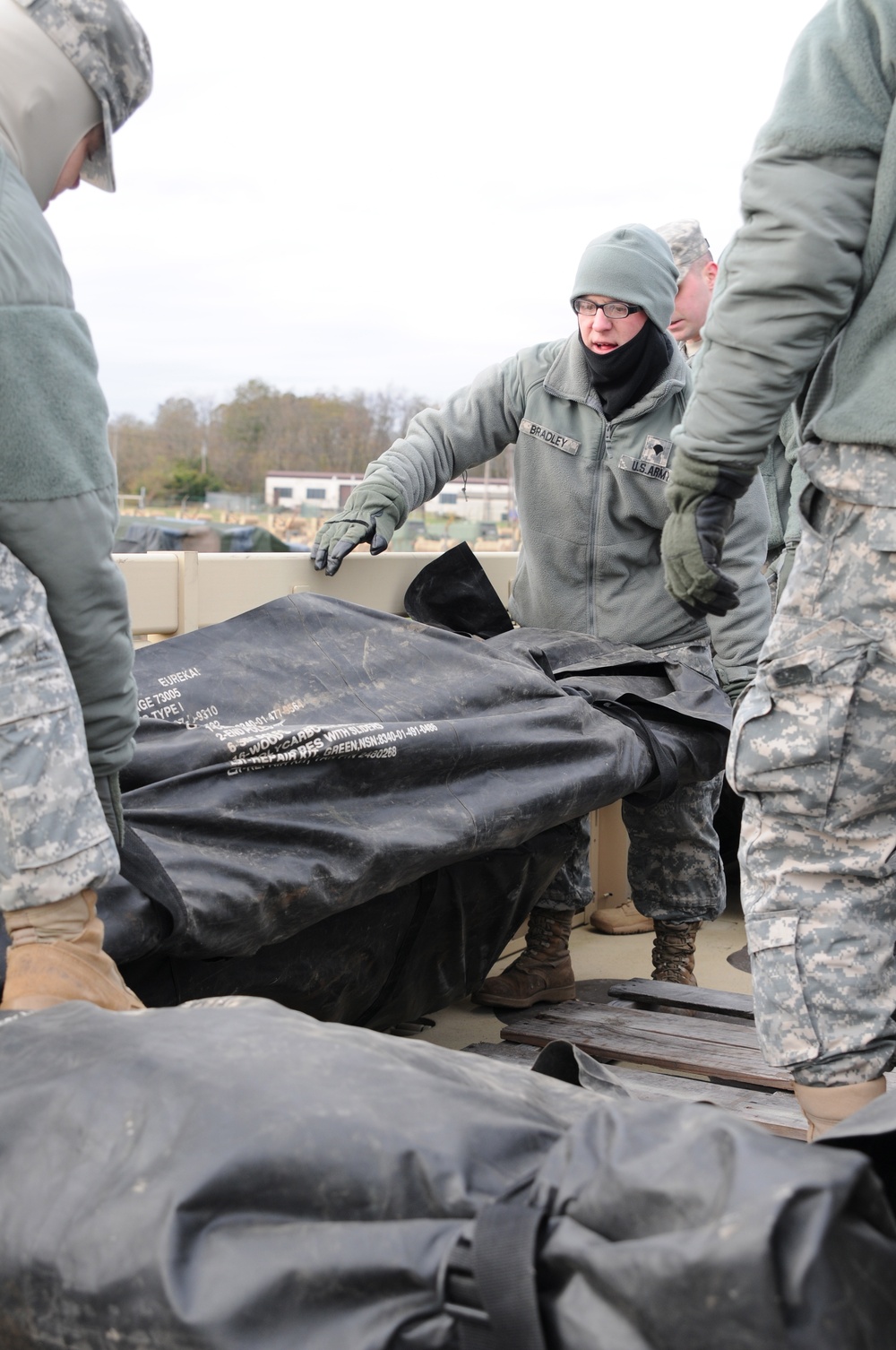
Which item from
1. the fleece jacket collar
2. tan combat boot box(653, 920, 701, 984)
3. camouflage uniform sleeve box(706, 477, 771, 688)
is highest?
the fleece jacket collar

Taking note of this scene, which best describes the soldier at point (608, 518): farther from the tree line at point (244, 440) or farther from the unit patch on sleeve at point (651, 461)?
the tree line at point (244, 440)

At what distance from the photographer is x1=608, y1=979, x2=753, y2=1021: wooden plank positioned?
11.1 feet

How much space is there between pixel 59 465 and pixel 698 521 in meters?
1.01

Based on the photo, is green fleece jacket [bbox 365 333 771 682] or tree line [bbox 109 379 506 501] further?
tree line [bbox 109 379 506 501]

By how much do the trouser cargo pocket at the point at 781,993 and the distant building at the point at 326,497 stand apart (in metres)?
33.3

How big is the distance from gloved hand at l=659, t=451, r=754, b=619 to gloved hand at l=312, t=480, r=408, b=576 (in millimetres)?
1463

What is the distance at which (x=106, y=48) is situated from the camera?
77.1 inches

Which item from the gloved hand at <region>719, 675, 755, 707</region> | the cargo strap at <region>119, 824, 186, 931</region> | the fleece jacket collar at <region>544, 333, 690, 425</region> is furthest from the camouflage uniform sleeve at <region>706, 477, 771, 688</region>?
the cargo strap at <region>119, 824, 186, 931</region>

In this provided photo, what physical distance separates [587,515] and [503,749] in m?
1.12

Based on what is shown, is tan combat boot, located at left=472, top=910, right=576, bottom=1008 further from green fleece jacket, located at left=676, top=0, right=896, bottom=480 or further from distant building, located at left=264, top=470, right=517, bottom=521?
distant building, located at left=264, top=470, right=517, bottom=521

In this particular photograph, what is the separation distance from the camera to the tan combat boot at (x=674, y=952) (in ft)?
12.6

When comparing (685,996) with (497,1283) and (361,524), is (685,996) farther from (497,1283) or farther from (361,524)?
(497,1283)

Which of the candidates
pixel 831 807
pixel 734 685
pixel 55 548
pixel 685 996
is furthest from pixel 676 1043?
pixel 55 548

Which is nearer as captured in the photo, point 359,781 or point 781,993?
point 781,993
